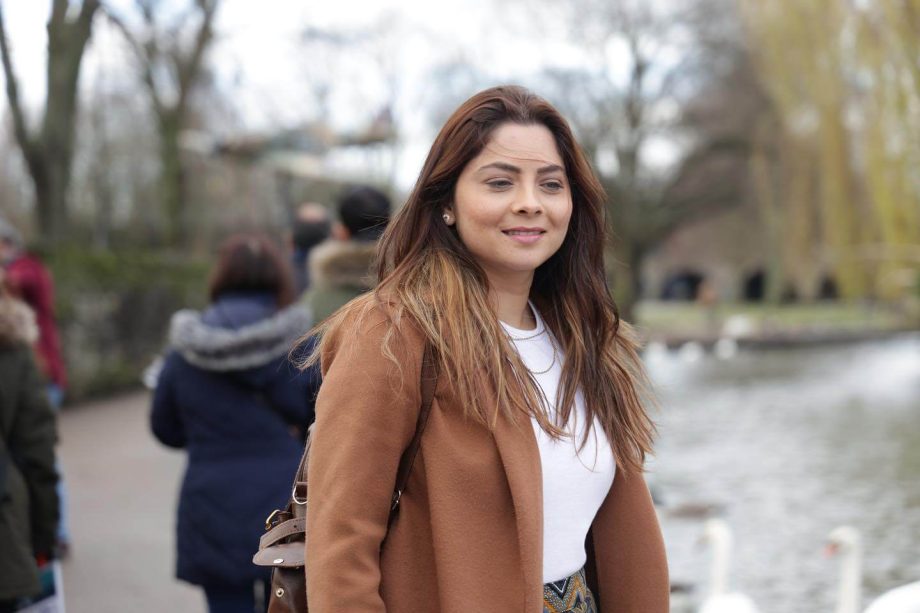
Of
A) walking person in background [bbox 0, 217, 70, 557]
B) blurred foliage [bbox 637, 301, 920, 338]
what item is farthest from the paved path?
blurred foliage [bbox 637, 301, 920, 338]

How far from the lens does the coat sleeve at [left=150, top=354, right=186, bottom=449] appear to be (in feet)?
12.5

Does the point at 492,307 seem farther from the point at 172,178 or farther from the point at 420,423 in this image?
the point at 172,178

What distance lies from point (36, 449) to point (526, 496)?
7.92 ft

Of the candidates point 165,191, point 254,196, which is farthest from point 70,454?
point 254,196

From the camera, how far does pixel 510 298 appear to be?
85.8 inches

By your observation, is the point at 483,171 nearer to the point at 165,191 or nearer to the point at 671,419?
the point at 671,419

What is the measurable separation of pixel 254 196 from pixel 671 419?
1501cm

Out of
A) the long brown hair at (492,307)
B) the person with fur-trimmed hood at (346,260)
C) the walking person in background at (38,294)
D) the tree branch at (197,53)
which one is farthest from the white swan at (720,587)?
the tree branch at (197,53)

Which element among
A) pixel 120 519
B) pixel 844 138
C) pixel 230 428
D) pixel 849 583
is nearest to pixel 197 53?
pixel 844 138

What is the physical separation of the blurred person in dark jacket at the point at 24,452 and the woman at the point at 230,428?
0.39 meters

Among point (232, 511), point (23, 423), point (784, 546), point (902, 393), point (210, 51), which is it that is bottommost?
point (902, 393)

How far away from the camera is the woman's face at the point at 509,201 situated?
205cm

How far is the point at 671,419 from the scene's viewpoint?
49.3 ft

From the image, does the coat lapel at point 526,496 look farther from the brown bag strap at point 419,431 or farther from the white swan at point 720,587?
the white swan at point 720,587
